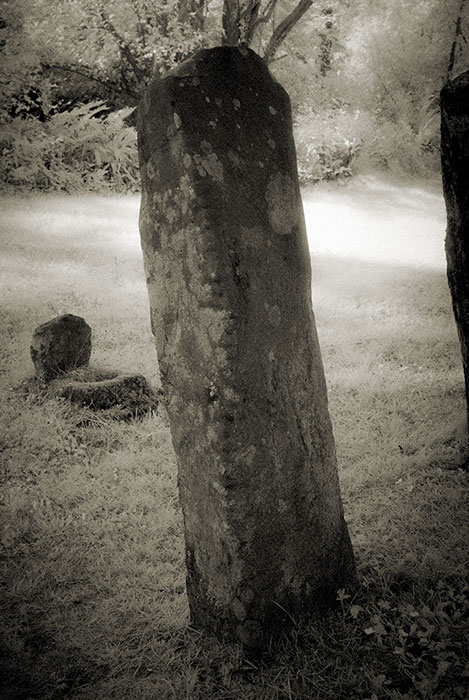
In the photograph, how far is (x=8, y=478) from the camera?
13.5 feet

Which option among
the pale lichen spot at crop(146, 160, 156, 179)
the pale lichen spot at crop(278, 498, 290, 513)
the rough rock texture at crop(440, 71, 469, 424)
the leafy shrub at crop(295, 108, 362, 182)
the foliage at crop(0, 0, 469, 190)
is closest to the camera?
the pale lichen spot at crop(146, 160, 156, 179)

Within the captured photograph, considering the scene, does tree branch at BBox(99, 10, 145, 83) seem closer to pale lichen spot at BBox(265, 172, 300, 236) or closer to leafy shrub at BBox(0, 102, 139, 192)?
leafy shrub at BBox(0, 102, 139, 192)

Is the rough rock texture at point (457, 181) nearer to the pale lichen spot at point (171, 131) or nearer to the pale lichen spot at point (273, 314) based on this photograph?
the pale lichen spot at point (273, 314)

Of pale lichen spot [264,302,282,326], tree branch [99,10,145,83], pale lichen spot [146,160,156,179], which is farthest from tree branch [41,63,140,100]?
pale lichen spot [264,302,282,326]

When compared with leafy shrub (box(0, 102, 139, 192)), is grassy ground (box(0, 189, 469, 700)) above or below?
below

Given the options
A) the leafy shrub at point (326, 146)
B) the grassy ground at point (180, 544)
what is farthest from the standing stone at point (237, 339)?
the leafy shrub at point (326, 146)

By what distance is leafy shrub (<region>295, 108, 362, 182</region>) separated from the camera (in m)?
18.0

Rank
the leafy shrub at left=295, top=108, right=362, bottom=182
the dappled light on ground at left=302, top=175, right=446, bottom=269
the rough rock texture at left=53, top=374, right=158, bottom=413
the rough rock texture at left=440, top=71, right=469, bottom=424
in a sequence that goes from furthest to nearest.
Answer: the leafy shrub at left=295, top=108, right=362, bottom=182
the dappled light on ground at left=302, top=175, right=446, bottom=269
the rough rock texture at left=53, top=374, right=158, bottom=413
the rough rock texture at left=440, top=71, right=469, bottom=424

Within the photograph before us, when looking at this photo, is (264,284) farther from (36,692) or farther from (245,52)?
(36,692)

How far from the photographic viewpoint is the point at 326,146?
18156mm

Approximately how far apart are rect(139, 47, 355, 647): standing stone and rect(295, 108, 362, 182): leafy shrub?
1622 cm

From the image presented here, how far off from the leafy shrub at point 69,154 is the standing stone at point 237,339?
1341 centimetres

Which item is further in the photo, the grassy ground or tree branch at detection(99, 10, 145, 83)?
tree branch at detection(99, 10, 145, 83)

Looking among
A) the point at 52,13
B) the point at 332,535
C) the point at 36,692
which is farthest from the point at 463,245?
the point at 52,13
